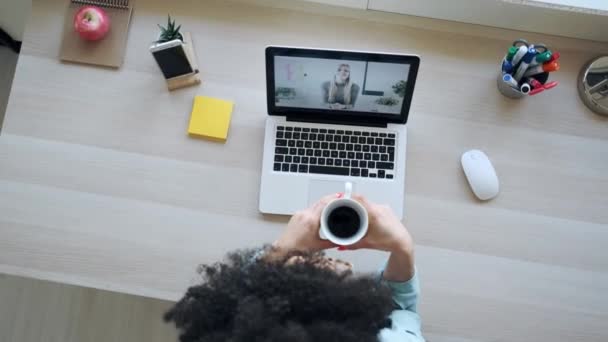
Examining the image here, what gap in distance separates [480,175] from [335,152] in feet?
0.90

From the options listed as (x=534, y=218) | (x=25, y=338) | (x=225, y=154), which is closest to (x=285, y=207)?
(x=225, y=154)

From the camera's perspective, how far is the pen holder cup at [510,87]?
90 centimetres

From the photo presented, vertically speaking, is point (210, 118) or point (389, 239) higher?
point (210, 118)

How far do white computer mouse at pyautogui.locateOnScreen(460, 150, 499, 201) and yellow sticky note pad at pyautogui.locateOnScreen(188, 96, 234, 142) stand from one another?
1.53ft

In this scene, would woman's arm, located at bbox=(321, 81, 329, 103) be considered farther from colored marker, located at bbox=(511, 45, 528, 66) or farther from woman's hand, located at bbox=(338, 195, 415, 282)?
colored marker, located at bbox=(511, 45, 528, 66)

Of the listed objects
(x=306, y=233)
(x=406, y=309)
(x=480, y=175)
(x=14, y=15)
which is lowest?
(x=406, y=309)

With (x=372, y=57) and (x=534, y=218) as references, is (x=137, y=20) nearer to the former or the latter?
(x=372, y=57)

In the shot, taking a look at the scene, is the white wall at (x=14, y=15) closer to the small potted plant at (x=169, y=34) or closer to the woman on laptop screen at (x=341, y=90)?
the small potted plant at (x=169, y=34)

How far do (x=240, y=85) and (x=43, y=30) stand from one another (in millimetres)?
418

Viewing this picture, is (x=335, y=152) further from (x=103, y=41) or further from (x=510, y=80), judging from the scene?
(x=103, y=41)

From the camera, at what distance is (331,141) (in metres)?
0.89

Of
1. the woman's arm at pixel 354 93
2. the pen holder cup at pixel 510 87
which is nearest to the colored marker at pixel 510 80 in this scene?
the pen holder cup at pixel 510 87

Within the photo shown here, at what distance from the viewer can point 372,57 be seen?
2.55 ft

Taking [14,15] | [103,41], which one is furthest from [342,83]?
[14,15]
